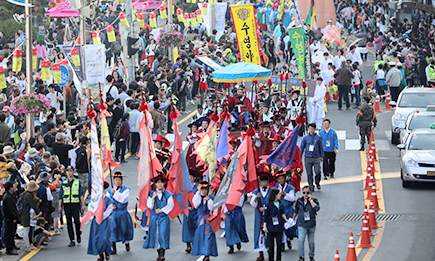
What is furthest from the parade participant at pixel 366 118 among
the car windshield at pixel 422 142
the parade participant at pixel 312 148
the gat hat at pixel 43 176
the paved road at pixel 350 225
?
the gat hat at pixel 43 176

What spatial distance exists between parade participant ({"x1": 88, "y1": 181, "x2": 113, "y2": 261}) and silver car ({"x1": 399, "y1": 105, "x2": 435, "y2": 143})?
10.2m

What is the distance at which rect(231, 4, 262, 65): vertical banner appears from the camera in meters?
→ 22.7

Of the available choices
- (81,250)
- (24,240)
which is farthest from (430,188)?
(24,240)

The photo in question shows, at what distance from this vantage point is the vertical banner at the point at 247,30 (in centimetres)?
2267

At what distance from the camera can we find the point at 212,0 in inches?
1711

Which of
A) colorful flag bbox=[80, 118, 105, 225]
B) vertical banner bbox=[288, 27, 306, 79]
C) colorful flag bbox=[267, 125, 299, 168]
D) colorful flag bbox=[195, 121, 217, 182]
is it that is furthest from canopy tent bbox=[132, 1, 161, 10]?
colorful flag bbox=[80, 118, 105, 225]

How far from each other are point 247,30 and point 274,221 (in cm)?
1171

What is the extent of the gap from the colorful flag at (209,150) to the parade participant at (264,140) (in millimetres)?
2269

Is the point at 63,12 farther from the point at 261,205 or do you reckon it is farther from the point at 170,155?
the point at 261,205

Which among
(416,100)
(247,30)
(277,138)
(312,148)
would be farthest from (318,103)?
(277,138)

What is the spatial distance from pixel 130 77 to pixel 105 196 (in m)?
14.7

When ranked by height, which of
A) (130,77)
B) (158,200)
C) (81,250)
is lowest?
(81,250)

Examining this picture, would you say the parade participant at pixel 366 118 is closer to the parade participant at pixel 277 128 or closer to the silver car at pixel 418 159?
the silver car at pixel 418 159

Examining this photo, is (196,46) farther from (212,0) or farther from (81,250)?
(81,250)
